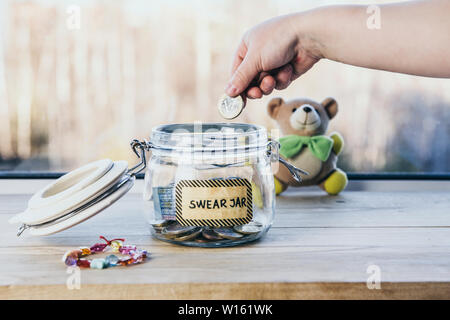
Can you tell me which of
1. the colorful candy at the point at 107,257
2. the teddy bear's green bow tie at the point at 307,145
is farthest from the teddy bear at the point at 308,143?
the colorful candy at the point at 107,257

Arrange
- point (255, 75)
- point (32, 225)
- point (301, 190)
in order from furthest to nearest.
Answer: point (301, 190)
point (255, 75)
point (32, 225)

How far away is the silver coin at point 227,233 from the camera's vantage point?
0.78 m

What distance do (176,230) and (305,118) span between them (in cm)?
51

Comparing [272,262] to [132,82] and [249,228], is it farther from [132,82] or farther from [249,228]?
[132,82]

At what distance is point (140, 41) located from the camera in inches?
51.6

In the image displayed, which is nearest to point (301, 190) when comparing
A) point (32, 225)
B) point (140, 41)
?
point (140, 41)

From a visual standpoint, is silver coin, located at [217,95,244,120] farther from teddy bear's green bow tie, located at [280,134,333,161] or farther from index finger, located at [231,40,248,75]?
teddy bear's green bow tie, located at [280,134,333,161]

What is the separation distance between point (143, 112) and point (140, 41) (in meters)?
0.18

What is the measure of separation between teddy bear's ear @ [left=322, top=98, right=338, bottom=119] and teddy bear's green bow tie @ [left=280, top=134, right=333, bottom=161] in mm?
79

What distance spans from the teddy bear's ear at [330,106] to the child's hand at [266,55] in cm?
20

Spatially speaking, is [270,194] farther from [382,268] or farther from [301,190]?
[301,190]

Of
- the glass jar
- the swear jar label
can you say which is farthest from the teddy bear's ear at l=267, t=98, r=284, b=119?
the swear jar label

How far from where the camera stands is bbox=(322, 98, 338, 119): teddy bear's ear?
122 centimetres

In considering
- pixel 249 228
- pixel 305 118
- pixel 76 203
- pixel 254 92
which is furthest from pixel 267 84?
pixel 76 203
